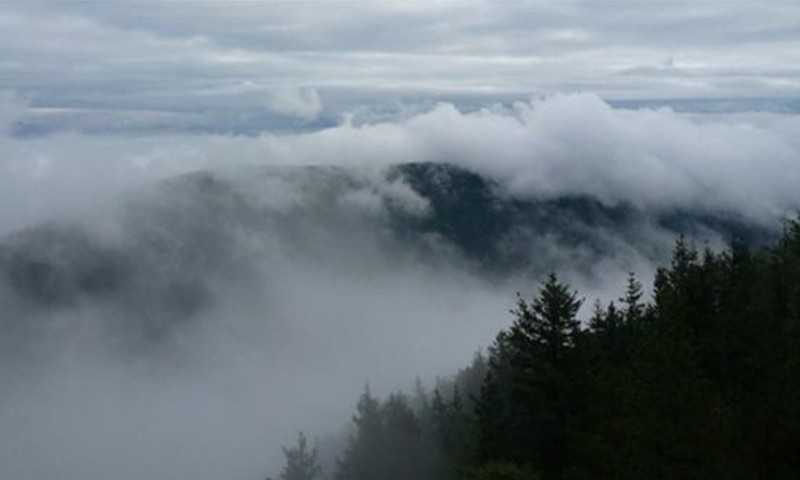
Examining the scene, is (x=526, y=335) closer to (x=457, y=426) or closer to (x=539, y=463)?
(x=539, y=463)

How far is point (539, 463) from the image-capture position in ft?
104

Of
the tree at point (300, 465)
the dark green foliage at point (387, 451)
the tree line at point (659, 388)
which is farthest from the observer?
the tree at point (300, 465)

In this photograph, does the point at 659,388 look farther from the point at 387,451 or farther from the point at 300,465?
the point at 300,465

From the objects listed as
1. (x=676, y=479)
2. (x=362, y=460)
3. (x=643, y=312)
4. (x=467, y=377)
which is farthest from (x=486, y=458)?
(x=467, y=377)

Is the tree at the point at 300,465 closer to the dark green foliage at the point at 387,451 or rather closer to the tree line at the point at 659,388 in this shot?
the dark green foliage at the point at 387,451

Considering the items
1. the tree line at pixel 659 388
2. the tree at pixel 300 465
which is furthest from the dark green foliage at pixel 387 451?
the tree line at pixel 659 388

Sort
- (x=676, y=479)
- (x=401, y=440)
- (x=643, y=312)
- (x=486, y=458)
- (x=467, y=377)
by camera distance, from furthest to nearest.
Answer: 1. (x=467, y=377)
2. (x=401, y=440)
3. (x=643, y=312)
4. (x=486, y=458)
5. (x=676, y=479)

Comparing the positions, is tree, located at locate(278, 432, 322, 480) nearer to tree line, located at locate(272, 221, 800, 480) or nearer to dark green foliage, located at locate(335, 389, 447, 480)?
dark green foliage, located at locate(335, 389, 447, 480)

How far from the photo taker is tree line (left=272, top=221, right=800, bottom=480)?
81.4 feet

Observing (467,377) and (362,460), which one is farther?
(467,377)

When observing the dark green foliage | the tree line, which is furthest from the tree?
the tree line

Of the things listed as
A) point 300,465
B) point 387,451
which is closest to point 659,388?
point 387,451

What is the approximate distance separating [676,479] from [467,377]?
10004 centimetres

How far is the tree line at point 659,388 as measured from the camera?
2481 cm
